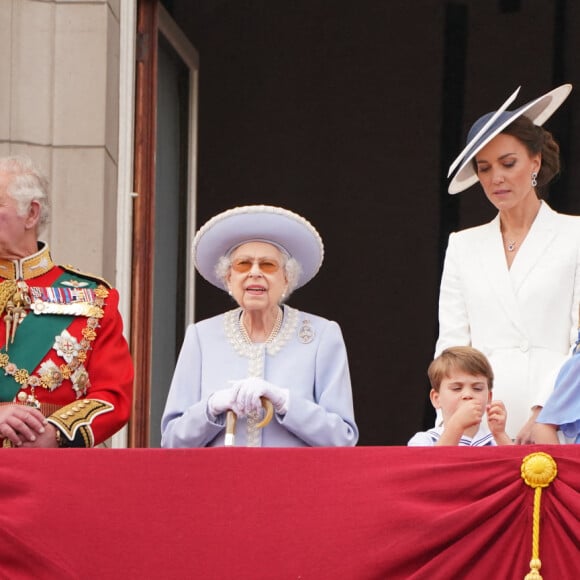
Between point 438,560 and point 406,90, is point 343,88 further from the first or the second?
point 438,560

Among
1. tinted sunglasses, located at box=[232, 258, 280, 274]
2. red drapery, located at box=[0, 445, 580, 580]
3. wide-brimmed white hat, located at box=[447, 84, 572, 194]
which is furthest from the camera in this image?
wide-brimmed white hat, located at box=[447, 84, 572, 194]

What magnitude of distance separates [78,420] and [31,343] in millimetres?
356

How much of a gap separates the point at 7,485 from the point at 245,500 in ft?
2.08

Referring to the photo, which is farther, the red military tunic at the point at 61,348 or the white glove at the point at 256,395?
the red military tunic at the point at 61,348

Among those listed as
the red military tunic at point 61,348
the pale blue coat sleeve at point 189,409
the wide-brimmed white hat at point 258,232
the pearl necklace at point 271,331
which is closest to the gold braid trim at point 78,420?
the red military tunic at point 61,348

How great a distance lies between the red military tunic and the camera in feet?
18.6

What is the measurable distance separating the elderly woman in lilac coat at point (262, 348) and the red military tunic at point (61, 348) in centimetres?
18

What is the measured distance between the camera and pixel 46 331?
5.78m

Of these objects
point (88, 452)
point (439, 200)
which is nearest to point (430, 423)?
point (439, 200)

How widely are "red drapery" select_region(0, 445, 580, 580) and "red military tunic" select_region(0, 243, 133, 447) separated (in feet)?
1.71

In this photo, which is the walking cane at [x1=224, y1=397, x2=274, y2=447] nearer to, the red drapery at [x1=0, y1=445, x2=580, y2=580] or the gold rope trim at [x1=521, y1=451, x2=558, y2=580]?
the red drapery at [x1=0, y1=445, x2=580, y2=580]

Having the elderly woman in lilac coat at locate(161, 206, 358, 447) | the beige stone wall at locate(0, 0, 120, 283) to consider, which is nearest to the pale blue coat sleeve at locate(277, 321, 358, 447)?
the elderly woman in lilac coat at locate(161, 206, 358, 447)

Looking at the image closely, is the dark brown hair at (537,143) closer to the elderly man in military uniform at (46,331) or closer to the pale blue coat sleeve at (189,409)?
the pale blue coat sleeve at (189,409)

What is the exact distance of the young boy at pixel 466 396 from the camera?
5684mm
